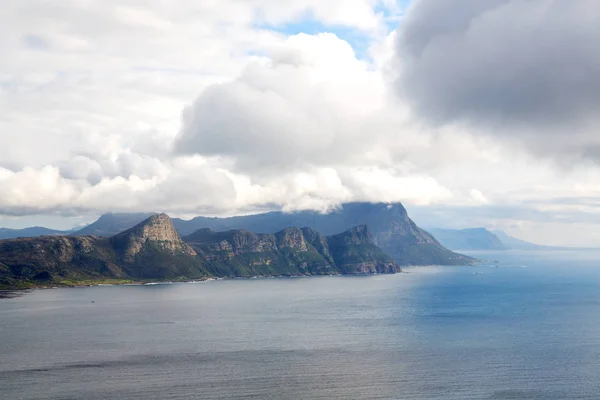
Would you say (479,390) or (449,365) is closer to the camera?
(479,390)

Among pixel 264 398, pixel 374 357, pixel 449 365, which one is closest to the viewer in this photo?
pixel 264 398

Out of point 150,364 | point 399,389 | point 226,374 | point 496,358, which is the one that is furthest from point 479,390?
point 150,364

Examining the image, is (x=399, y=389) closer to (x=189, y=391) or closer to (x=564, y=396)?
(x=564, y=396)

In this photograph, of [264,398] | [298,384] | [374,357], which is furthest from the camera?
[374,357]

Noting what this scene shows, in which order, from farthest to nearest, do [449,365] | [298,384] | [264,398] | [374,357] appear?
[374,357] → [449,365] → [298,384] → [264,398]

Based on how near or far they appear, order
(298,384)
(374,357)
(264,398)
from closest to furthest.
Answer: (264,398) < (298,384) < (374,357)

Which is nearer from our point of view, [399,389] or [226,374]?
[399,389]

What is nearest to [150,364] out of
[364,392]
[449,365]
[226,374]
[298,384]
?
[226,374]

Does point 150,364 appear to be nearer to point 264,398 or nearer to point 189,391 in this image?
point 189,391

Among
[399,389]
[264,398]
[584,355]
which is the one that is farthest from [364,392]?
[584,355]
